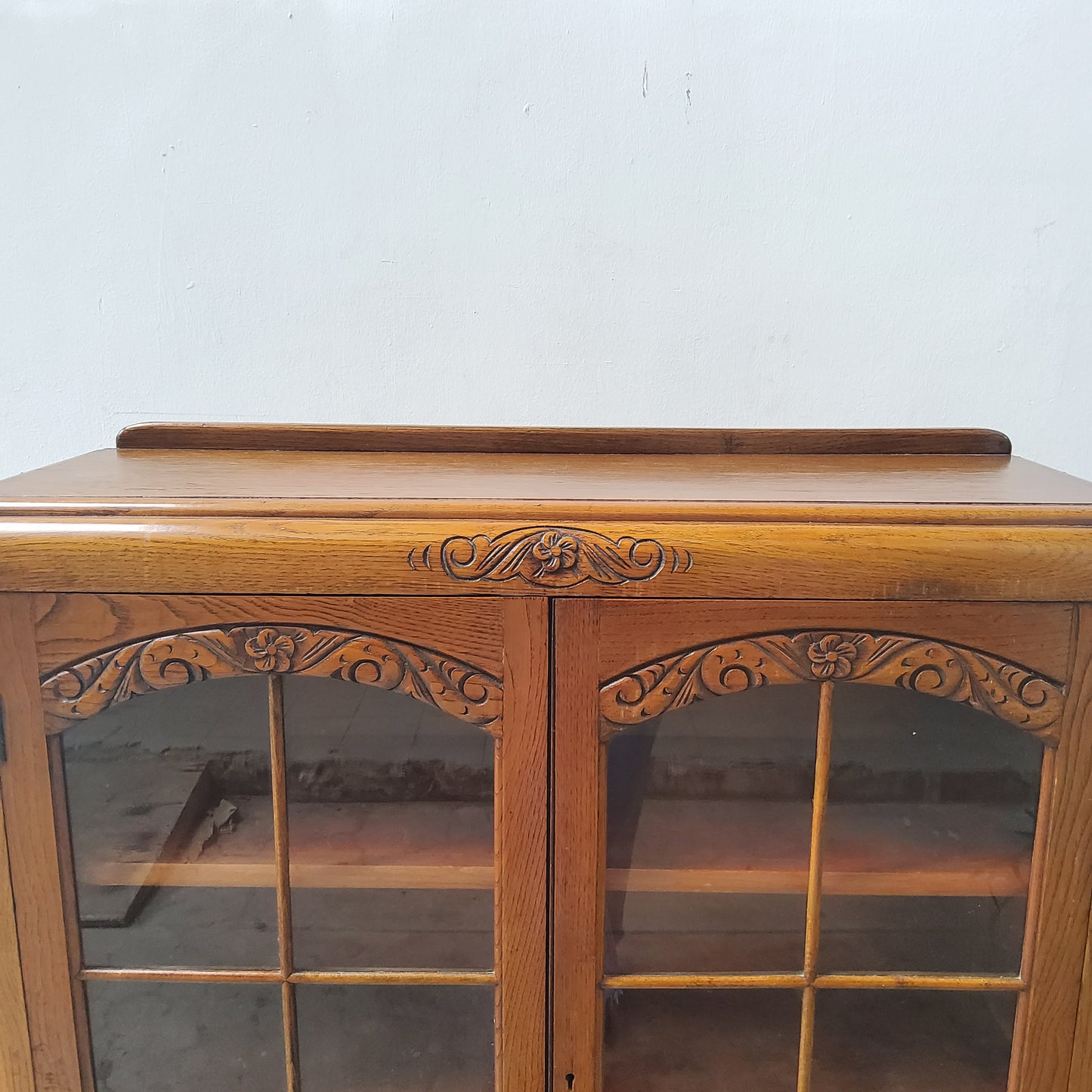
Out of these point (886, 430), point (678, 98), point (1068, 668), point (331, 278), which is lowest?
point (1068, 668)

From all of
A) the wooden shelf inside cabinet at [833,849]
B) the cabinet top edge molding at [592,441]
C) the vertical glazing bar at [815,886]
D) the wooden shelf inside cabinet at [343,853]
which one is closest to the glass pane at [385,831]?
the wooden shelf inside cabinet at [343,853]

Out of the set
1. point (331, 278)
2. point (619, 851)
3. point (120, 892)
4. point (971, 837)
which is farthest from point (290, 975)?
point (331, 278)

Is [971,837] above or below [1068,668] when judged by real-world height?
below

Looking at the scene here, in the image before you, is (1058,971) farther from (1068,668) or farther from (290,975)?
(290,975)

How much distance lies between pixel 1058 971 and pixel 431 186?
2.71ft

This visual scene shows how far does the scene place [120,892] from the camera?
575mm

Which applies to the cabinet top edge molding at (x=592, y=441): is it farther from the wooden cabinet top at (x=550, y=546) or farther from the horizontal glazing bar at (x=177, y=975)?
the horizontal glazing bar at (x=177, y=975)

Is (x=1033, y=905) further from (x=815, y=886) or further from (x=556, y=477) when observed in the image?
(x=556, y=477)

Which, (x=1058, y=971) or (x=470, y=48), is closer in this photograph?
(x=1058, y=971)

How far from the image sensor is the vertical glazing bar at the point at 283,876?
548 mm

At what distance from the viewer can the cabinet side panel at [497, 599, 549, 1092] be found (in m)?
0.53

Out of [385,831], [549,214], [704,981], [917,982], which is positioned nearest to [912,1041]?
[917,982]

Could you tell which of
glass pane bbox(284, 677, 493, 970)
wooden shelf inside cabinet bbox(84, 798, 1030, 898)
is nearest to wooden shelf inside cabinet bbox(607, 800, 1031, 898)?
wooden shelf inside cabinet bbox(84, 798, 1030, 898)

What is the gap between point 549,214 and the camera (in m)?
0.84
